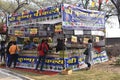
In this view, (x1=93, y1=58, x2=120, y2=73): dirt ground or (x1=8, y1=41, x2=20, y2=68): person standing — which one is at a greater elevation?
(x1=8, y1=41, x2=20, y2=68): person standing

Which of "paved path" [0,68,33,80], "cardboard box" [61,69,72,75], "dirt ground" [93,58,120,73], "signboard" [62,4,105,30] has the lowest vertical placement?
"paved path" [0,68,33,80]

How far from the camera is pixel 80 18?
1545 cm

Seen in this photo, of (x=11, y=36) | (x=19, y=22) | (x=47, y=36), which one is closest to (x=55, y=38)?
(x=47, y=36)

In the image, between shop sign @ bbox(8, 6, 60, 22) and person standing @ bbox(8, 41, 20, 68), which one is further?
person standing @ bbox(8, 41, 20, 68)

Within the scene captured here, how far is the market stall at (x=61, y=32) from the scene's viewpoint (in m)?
14.6

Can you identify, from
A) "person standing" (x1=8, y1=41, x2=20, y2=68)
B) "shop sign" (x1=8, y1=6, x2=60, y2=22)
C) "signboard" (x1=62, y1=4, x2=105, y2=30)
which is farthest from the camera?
"person standing" (x1=8, y1=41, x2=20, y2=68)

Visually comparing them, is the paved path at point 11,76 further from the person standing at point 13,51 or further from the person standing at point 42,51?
the person standing at point 13,51

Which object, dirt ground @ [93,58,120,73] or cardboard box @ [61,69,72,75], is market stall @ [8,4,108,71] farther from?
dirt ground @ [93,58,120,73]

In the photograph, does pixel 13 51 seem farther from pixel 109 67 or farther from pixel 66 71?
pixel 109 67

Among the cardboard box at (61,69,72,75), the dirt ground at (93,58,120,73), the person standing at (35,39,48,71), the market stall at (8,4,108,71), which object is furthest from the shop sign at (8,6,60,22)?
the dirt ground at (93,58,120,73)

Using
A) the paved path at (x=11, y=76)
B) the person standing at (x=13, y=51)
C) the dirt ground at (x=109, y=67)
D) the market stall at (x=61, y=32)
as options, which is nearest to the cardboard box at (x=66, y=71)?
the market stall at (x=61, y=32)

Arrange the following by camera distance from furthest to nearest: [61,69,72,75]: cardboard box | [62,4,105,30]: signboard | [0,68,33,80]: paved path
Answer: [62,4,105,30]: signboard → [61,69,72,75]: cardboard box → [0,68,33,80]: paved path

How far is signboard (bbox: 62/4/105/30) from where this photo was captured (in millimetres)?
14398

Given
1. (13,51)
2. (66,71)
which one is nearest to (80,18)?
(66,71)
